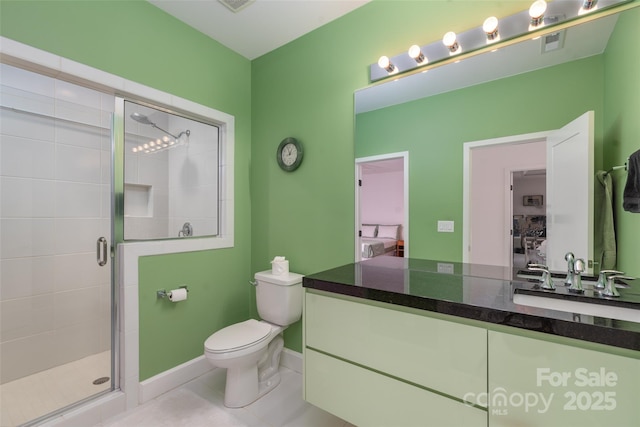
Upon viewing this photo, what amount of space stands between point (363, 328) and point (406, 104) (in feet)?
4.26

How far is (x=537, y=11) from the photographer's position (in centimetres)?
131

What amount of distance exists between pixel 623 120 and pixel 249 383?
232cm

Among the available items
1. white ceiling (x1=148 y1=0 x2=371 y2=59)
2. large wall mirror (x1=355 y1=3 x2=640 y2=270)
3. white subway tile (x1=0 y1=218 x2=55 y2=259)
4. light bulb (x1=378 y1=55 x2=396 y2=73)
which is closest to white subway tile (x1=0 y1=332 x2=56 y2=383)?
white subway tile (x1=0 y1=218 x2=55 y2=259)

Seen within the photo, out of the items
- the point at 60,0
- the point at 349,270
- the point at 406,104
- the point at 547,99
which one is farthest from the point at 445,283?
the point at 60,0

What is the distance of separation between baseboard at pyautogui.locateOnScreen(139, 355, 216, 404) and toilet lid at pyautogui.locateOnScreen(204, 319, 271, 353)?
49cm

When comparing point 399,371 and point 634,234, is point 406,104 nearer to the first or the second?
point 634,234

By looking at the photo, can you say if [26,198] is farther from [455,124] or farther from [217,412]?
[455,124]

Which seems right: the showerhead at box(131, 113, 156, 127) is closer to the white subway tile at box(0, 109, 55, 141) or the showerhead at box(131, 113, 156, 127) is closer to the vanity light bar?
the white subway tile at box(0, 109, 55, 141)

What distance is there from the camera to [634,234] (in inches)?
41.8

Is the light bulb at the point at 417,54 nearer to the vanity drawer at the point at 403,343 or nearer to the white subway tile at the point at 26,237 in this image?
the vanity drawer at the point at 403,343

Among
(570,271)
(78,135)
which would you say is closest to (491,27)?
(570,271)

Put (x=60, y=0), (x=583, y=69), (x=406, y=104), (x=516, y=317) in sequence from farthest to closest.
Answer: (x=406, y=104)
(x=60, y=0)
(x=583, y=69)
(x=516, y=317)

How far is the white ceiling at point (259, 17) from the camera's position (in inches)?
72.7

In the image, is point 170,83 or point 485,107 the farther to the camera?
point 170,83
